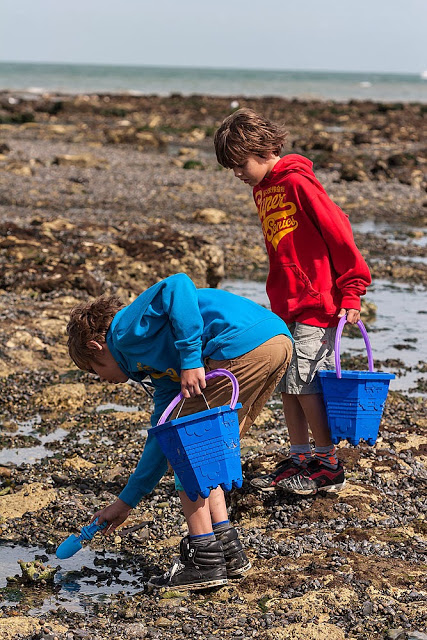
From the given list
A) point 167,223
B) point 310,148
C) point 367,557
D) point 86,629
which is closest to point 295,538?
point 367,557

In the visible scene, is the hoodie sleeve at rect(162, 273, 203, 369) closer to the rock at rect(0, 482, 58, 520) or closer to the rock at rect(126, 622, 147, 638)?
the rock at rect(126, 622, 147, 638)

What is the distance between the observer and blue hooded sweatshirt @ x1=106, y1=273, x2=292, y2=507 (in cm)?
345

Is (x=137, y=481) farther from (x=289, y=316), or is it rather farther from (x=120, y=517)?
(x=289, y=316)

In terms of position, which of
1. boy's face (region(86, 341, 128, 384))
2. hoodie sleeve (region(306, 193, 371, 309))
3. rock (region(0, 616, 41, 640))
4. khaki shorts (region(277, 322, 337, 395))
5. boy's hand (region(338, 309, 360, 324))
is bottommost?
rock (region(0, 616, 41, 640))

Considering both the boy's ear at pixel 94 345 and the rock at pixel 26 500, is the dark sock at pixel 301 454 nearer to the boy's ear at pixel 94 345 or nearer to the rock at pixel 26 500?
the rock at pixel 26 500

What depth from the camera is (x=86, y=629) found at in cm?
340

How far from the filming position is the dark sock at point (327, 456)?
4500 millimetres

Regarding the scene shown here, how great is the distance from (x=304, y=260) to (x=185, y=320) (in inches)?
42.2

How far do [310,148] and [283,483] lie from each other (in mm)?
21011

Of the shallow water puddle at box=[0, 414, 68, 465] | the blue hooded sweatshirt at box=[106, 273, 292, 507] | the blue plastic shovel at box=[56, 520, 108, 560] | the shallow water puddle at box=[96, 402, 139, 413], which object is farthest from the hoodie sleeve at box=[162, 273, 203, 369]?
the shallow water puddle at box=[96, 402, 139, 413]

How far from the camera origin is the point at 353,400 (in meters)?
4.21

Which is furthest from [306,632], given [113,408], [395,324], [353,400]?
[395,324]

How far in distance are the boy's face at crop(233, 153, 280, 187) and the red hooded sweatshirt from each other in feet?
0.14

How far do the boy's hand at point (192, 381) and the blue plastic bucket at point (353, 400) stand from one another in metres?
0.91
